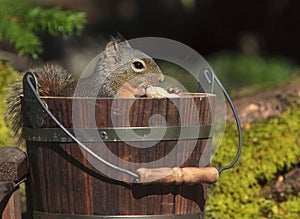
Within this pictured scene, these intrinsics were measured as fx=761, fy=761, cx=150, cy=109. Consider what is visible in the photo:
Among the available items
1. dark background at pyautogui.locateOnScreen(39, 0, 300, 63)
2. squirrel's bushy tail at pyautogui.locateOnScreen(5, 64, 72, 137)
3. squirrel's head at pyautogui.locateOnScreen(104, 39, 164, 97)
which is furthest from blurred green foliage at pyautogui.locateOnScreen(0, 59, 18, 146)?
dark background at pyautogui.locateOnScreen(39, 0, 300, 63)

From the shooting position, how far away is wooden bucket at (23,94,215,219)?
74.2 inches

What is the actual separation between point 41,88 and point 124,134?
1.19ft

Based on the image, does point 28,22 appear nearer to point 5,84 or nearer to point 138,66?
point 5,84

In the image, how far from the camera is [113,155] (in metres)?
1.89

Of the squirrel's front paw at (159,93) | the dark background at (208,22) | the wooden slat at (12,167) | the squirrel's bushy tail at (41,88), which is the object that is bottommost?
the wooden slat at (12,167)

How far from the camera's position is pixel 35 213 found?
2055mm

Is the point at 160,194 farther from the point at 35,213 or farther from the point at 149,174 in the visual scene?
the point at 35,213

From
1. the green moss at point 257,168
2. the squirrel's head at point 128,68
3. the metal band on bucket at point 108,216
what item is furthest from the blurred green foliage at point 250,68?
the metal band on bucket at point 108,216

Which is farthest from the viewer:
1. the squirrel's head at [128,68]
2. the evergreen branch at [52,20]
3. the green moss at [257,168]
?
the evergreen branch at [52,20]

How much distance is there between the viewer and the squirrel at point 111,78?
2174mm

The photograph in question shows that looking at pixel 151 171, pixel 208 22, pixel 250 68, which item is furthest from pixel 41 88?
pixel 208 22

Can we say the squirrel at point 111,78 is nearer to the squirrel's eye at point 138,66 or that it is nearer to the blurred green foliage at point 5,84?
the squirrel's eye at point 138,66

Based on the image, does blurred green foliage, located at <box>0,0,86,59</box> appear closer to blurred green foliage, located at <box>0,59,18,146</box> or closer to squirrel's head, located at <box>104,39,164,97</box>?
blurred green foliage, located at <box>0,59,18,146</box>

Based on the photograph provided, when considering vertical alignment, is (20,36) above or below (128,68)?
above
